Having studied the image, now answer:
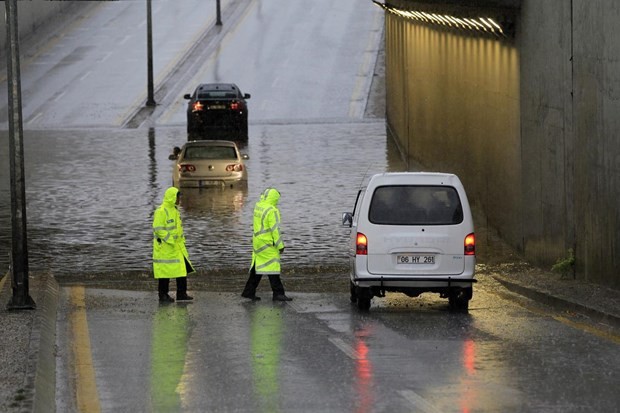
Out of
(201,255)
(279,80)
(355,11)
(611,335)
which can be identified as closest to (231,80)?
(279,80)

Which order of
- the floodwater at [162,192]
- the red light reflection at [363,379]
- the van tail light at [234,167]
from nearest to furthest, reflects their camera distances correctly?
the red light reflection at [363,379] < the floodwater at [162,192] < the van tail light at [234,167]

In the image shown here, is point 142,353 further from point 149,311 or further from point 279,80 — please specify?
point 279,80

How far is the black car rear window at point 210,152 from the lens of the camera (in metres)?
35.2

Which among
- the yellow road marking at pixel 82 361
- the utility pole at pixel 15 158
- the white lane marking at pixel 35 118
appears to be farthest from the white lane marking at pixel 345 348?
the white lane marking at pixel 35 118

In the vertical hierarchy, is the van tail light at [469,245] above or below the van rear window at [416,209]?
below

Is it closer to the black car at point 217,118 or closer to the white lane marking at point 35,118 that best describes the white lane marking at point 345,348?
the black car at point 217,118

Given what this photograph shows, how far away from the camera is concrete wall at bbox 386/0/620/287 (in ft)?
61.0

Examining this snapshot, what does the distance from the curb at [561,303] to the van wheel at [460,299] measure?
1.04 m

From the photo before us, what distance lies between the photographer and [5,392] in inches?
468

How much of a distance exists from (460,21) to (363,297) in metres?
11.5

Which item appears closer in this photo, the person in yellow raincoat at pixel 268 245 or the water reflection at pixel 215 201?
the person in yellow raincoat at pixel 268 245

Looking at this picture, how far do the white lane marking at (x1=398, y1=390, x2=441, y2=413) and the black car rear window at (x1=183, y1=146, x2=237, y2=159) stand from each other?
76.3 feet

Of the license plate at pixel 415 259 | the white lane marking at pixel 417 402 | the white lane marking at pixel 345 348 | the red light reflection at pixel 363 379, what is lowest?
the white lane marking at pixel 417 402

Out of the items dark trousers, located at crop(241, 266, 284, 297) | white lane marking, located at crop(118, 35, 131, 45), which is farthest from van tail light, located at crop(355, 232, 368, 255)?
white lane marking, located at crop(118, 35, 131, 45)
